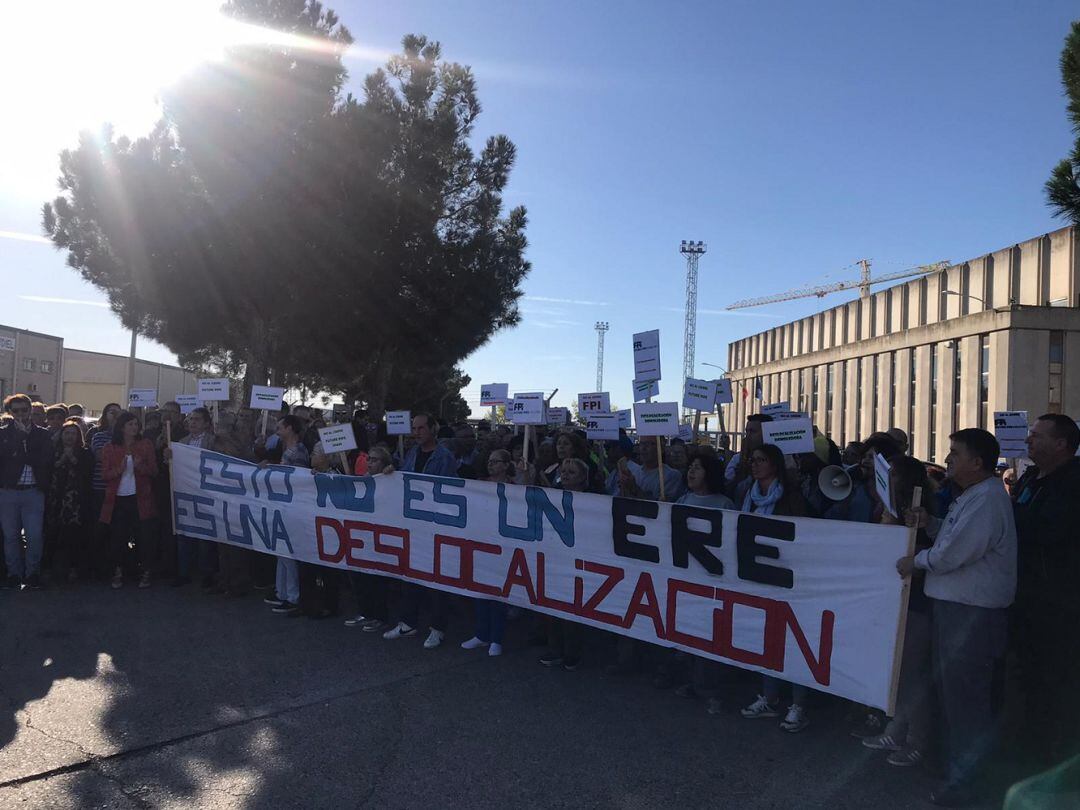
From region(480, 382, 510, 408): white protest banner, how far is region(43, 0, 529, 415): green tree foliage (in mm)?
4099

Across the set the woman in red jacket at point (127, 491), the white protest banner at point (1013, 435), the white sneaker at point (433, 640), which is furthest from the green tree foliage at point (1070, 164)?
the woman in red jacket at point (127, 491)

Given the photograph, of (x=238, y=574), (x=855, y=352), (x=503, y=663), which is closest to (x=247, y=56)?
(x=238, y=574)

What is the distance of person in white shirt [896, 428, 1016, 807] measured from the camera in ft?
13.4

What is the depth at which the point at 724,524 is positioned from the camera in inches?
204

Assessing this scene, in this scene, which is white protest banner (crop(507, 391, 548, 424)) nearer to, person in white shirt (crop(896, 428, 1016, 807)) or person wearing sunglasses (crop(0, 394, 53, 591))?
person in white shirt (crop(896, 428, 1016, 807))

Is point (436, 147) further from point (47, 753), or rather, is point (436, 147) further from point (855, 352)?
point (855, 352)

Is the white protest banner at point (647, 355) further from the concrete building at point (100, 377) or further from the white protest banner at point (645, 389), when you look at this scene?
the concrete building at point (100, 377)

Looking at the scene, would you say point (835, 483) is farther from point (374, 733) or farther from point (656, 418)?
point (374, 733)

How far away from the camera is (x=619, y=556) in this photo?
18.7 feet

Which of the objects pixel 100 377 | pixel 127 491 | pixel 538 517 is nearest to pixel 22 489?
pixel 127 491

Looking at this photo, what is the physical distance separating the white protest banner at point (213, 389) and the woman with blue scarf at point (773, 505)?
6327 millimetres

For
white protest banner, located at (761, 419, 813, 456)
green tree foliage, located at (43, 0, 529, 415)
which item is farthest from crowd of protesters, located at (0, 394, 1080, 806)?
green tree foliage, located at (43, 0, 529, 415)

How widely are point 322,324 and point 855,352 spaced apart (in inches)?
2251

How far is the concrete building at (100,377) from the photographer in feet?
186
